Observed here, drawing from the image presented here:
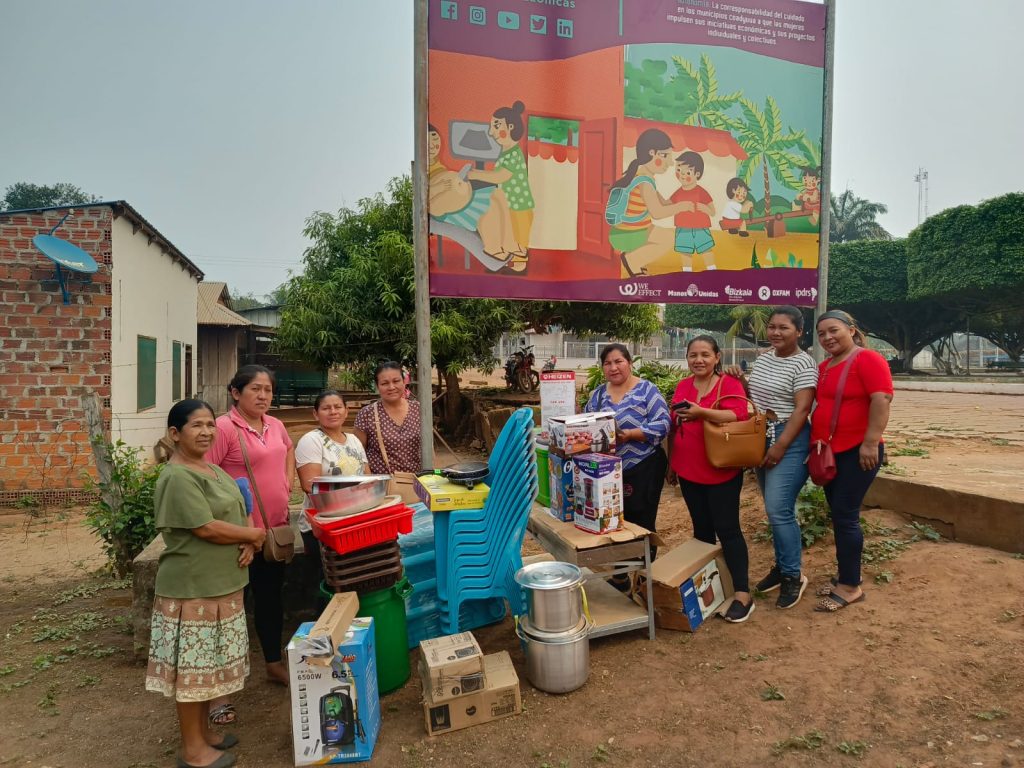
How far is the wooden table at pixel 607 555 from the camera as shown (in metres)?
3.00

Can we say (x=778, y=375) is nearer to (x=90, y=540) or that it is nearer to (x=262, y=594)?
(x=262, y=594)

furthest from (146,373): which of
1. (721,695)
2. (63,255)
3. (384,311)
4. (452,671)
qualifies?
(721,695)

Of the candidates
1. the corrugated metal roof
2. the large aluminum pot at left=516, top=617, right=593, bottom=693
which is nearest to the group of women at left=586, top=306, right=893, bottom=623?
the large aluminum pot at left=516, top=617, right=593, bottom=693

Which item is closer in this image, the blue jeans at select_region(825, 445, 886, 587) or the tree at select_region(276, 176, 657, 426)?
the blue jeans at select_region(825, 445, 886, 587)

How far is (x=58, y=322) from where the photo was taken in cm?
720

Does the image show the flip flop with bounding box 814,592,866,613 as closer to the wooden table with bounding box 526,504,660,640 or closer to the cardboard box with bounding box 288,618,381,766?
the wooden table with bounding box 526,504,660,640

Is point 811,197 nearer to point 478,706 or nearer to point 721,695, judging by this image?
point 721,695

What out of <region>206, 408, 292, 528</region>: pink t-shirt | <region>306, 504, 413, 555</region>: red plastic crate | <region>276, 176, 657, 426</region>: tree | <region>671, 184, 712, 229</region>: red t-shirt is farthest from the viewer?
<region>276, 176, 657, 426</region>: tree

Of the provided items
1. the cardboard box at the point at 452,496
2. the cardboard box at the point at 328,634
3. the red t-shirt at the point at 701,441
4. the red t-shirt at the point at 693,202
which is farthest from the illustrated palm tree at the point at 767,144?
the cardboard box at the point at 328,634

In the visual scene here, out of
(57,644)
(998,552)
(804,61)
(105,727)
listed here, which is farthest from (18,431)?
(998,552)

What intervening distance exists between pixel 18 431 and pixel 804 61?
9.09 m

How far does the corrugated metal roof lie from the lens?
16.6m

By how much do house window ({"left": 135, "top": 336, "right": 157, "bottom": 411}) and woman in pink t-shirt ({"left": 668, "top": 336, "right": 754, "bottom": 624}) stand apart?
818 cm

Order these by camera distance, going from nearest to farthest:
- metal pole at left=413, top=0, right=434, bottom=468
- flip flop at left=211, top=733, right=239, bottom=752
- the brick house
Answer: flip flop at left=211, top=733, right=239, bottom=752 < metal pole at left=413, top=0, right=434, bottom=468 < the brick house
